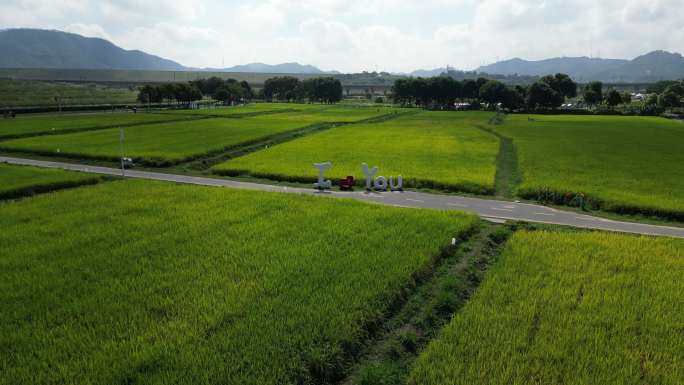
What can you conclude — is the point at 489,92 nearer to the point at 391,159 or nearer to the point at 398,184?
the point at 391,159

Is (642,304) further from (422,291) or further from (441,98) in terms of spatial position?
(441,98)

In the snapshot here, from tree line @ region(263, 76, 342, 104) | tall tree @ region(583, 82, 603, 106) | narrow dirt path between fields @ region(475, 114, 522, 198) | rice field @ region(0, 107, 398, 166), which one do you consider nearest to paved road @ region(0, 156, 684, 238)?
narrow dirt path between fields @ region(475, 114, 522, 198)

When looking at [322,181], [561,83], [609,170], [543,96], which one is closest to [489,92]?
[543,96]

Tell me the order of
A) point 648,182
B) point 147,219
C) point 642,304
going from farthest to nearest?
point 648,182, point 147,219, point 642,304

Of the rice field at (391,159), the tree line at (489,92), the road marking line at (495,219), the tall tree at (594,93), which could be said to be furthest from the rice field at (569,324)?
the tall tree at (594,93)

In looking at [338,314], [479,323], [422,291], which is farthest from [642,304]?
[338,314]

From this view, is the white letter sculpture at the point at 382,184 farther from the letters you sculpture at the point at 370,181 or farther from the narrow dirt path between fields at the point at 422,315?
the narrow dirt path between fields at the point at 422,315

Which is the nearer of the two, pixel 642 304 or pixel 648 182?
pixel 642 304

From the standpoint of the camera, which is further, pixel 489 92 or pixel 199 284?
pixel 489 92
